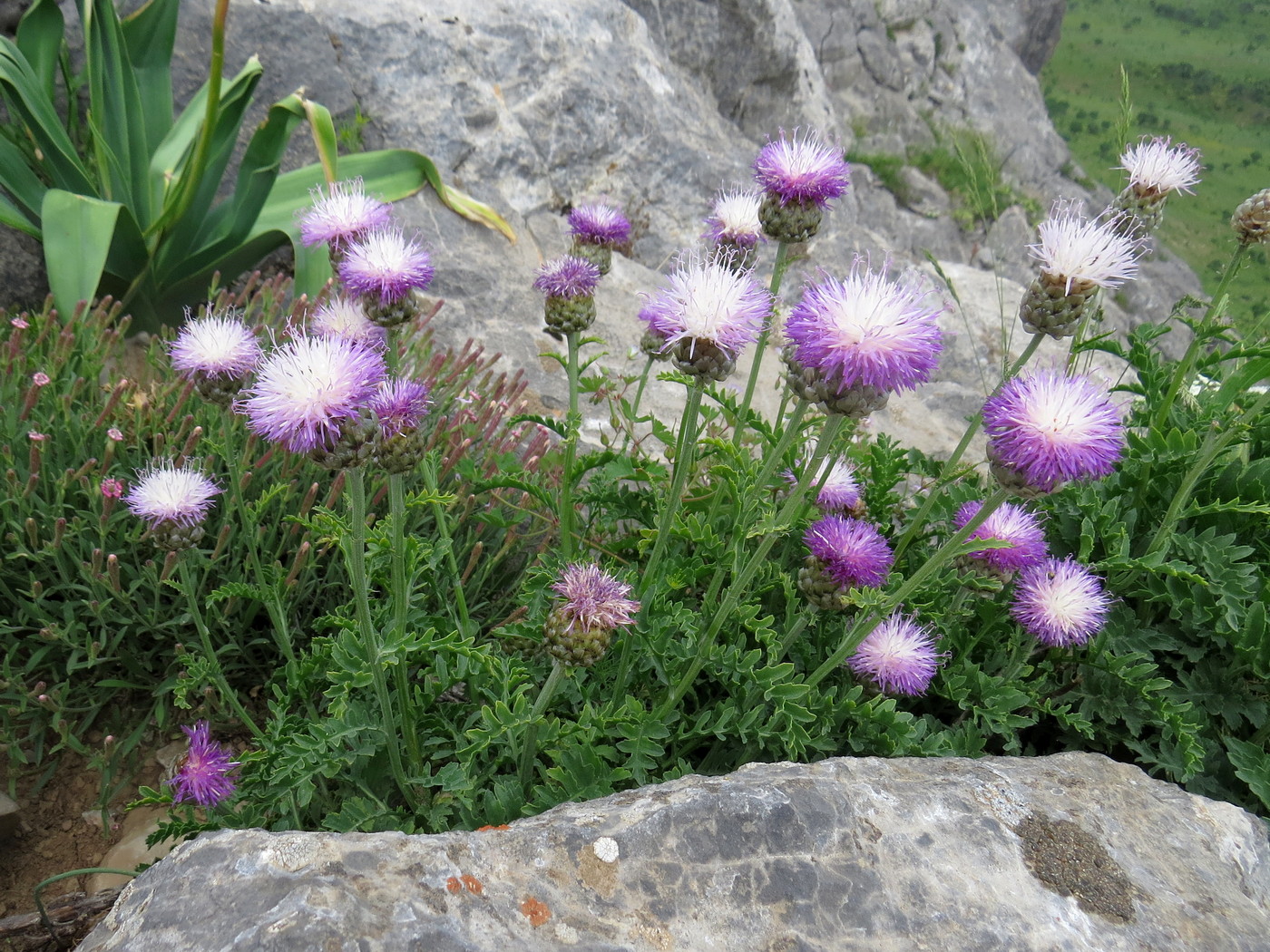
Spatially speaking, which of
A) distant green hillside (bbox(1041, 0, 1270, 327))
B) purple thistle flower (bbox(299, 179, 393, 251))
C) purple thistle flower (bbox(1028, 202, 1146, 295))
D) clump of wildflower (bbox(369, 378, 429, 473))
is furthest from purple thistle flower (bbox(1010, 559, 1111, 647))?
distant green hillside (bbox(1041, 0, 1270, 327))

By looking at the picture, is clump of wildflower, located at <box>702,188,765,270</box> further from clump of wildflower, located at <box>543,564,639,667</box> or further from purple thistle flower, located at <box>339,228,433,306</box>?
clump of wildflower, located at <box>543,564,639,667</box>

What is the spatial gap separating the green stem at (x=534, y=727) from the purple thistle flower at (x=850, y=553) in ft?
2.43

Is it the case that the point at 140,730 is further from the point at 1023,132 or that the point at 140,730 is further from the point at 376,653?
the point at 1023,132

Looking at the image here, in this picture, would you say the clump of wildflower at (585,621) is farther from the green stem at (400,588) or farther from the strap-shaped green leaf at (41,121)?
the strap-shaped green leaf at (41,121)

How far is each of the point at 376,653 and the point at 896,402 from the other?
12.4ft

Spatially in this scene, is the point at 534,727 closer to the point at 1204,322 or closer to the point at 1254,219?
the point at 1204,322

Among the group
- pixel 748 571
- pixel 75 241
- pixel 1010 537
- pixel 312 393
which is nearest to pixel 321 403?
pixel 312 393

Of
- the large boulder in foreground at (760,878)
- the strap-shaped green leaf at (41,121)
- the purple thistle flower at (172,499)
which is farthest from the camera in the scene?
the strap-shaped green leaf at (41,121)

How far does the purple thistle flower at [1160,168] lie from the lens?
2.49m

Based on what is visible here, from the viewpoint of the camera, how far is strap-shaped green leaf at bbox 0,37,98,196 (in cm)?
392

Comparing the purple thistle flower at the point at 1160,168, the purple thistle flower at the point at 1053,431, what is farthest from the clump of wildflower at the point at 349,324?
the purple thistle flower at the point at 1160,168

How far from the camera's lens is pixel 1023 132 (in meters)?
17.8

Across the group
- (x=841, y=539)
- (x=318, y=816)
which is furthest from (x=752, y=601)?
(x=318, y=816)

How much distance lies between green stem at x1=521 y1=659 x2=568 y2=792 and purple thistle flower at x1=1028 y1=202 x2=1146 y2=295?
1.41m
